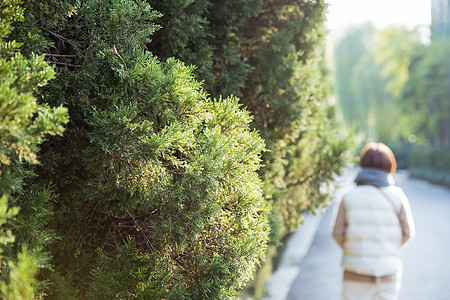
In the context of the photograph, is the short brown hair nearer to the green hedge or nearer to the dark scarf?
the dark scarf

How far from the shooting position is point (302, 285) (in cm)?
676

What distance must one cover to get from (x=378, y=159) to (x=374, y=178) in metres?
0.21

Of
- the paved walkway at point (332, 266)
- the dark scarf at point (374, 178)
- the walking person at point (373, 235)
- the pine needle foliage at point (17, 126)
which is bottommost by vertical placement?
the paved walkway at point (332, 266)

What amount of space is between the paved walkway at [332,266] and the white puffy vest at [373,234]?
133 centimetres

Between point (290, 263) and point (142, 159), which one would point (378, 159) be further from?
point (290, 263)

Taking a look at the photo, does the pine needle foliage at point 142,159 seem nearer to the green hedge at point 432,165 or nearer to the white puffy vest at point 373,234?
the white puffy vest at point 373,234

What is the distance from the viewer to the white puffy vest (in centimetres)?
362

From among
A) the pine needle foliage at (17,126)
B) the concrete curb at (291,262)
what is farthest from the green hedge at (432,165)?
the pine needle foliage at (17,126)

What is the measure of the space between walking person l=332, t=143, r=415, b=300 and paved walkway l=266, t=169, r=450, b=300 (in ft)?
4.20

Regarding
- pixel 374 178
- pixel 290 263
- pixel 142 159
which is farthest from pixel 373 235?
pixel 290 263

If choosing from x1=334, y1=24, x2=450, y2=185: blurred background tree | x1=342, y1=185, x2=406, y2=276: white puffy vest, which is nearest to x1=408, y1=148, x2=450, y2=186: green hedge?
x1=334, y1=24, x2=450, y2=185: blurred background tree

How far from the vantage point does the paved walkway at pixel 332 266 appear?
251 inches

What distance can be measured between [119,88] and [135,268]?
3.47 ft

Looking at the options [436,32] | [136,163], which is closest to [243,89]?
[136,163]
